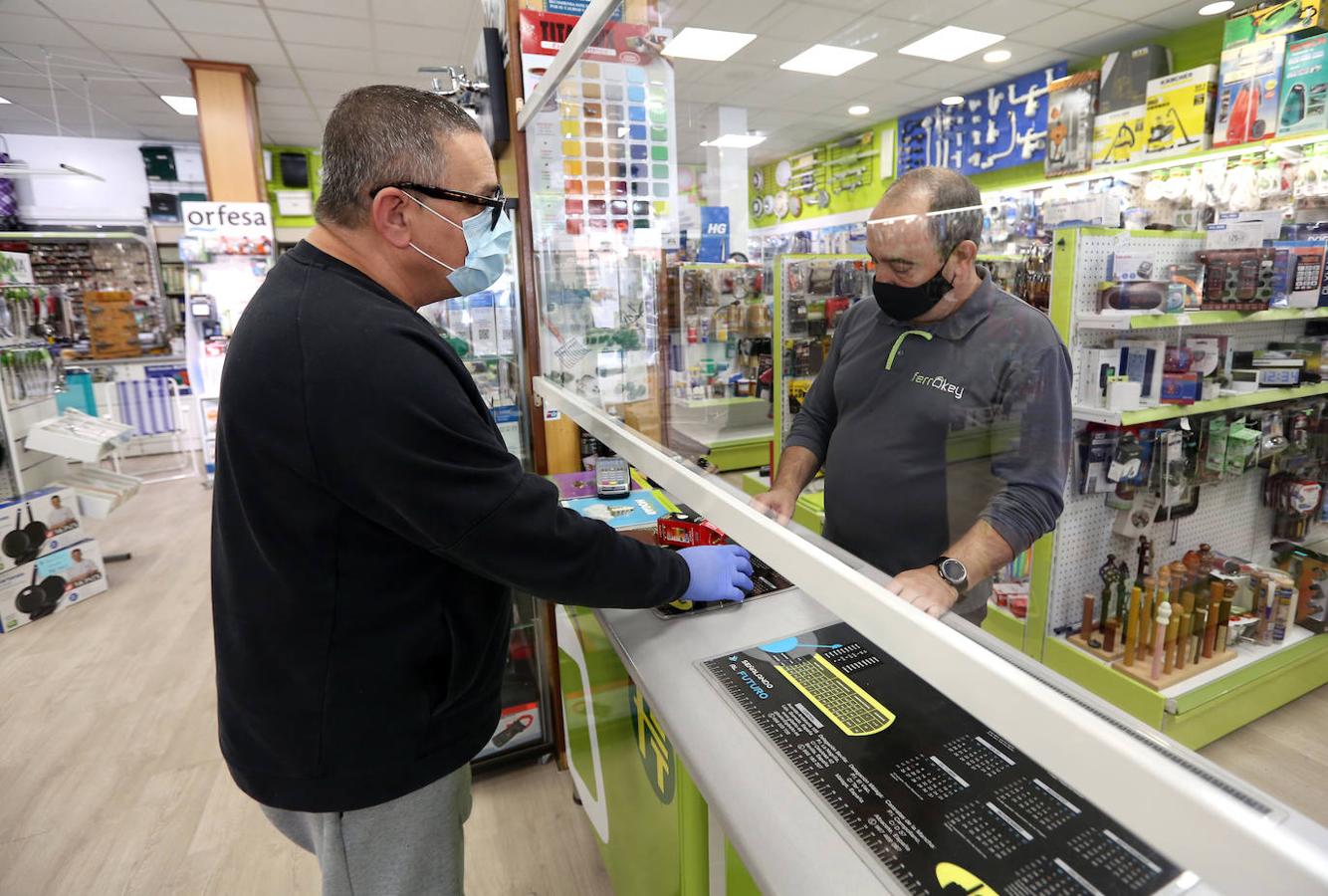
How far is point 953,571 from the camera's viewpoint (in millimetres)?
871

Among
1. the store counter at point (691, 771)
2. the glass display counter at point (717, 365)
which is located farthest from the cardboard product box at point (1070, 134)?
the store counter at point (691, 771)

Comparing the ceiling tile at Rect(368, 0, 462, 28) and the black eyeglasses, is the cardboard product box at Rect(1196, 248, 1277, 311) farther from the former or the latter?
the ceiling tile at Rect(368, 0, 462, 28)

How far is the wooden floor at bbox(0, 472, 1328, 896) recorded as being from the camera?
82.4 inches

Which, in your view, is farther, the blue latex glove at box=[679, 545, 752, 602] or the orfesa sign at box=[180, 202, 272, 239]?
the orfesa sign at box=[180, 202, 272, 239]

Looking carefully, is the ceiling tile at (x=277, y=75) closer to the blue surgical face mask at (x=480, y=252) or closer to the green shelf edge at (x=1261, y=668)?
the blue surgical face mask at (x=480, y=252)

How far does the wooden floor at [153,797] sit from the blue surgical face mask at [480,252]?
60.6 inches

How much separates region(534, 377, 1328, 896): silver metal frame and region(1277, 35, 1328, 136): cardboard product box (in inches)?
62.9

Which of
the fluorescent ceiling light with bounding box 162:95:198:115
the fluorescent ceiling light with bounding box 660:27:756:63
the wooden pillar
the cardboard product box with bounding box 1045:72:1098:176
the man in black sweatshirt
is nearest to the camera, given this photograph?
the man in black sweatshirt

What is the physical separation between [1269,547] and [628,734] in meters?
1.69

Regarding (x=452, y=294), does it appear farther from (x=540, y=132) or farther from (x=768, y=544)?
(x=540, y=132)

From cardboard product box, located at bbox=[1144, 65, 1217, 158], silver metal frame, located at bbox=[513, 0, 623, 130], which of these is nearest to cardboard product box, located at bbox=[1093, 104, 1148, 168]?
cardboard product box, located at bbox=[1144, 65, 1217, 158]

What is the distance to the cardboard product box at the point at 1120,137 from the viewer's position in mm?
4070

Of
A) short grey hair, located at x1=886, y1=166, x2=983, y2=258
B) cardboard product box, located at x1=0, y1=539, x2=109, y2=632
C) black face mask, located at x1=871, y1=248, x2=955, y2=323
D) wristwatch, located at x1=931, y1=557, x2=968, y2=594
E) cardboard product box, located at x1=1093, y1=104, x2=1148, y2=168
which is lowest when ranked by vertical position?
cardboard product box, located at x1=0, y1=539, x2=109, y2=632

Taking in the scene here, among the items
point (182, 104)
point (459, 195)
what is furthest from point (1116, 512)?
point (182, 104)
